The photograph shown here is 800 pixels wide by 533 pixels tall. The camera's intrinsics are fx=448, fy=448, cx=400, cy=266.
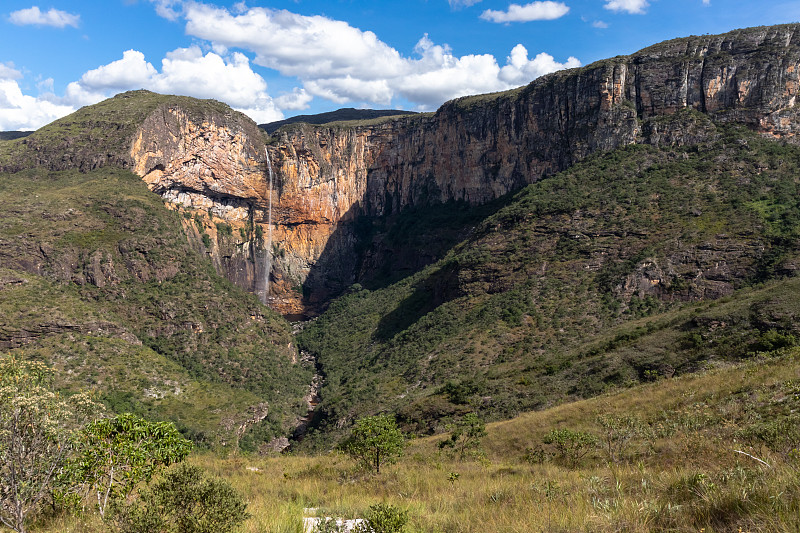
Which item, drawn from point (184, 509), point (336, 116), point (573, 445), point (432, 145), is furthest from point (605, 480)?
point (336, 116)

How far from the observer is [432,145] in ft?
322

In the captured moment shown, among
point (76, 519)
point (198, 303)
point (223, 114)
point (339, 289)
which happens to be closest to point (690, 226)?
point (76, 519)

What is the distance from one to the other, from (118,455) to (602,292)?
142 ft

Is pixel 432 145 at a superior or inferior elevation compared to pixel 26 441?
superior

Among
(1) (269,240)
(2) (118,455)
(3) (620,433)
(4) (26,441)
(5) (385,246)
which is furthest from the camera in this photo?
(5) (385,246)

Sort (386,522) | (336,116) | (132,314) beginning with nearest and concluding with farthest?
(386,522) < (132,314) < (336,116)

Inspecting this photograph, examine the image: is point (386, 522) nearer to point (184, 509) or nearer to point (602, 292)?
point (184, 509)

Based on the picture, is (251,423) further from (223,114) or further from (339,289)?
(223,114)

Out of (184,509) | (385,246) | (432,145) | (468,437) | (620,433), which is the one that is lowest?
(468,437)

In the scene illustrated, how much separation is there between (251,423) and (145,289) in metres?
23.0

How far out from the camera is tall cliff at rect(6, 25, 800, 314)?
2217 inches

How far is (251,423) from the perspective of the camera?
45375mm

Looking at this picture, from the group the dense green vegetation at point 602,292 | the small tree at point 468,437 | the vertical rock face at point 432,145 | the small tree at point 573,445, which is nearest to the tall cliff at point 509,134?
the vertical rock face at point 432,145

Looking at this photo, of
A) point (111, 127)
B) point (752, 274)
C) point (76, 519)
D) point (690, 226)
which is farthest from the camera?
point (111, 127)
